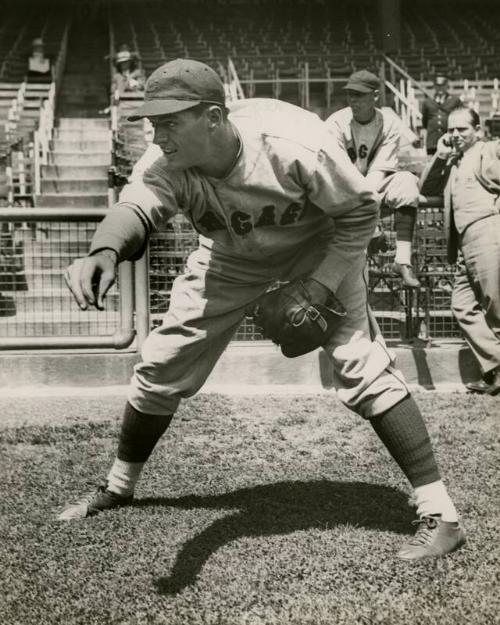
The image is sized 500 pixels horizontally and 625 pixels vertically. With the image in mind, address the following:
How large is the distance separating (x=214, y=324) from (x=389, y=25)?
20.4 m

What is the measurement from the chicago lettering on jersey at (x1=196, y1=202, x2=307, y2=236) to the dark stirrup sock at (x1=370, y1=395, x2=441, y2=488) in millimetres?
831

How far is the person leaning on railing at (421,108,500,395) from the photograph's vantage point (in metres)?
6.38

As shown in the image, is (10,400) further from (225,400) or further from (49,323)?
(225,400)

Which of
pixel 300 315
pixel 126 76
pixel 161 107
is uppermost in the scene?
pixel 126 76

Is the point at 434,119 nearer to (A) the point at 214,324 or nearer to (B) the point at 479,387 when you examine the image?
(B) the point at 479,387

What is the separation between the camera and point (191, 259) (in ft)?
12.3

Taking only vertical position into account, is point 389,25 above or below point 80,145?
above

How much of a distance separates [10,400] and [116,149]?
23.4 ft

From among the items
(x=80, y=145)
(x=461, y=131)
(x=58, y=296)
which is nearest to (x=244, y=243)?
(x=461, y=131)

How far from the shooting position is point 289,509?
3783 millimetres

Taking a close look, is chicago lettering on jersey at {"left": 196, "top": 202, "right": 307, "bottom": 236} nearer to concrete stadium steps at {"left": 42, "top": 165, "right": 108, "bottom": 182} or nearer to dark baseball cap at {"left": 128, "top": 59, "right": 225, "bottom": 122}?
dark baseball cap at {"left": 128, "top": 59, "right": 225, "bottom": 122}

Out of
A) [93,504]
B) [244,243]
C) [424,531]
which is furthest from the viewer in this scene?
[93,504]

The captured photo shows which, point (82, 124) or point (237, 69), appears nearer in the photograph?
point (82, 124)

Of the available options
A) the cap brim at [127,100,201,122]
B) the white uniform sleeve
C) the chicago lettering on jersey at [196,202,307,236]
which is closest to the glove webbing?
the white uniform sleeve
